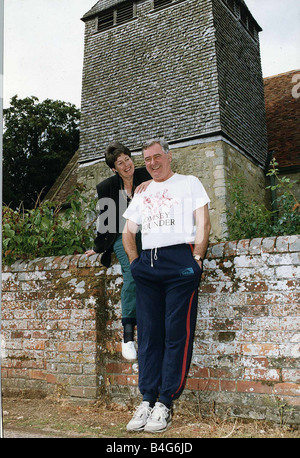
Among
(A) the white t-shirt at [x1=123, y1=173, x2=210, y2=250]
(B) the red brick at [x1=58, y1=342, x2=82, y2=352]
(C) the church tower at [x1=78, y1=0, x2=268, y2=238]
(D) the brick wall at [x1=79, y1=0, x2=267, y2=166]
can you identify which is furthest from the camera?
(D) the brick wall at [x1=79, y1=0, x2=267, y2=166]

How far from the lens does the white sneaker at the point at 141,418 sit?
2.76 meters

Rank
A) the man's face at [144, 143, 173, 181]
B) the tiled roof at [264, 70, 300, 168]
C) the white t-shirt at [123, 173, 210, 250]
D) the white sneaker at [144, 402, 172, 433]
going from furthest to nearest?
the tiled roof at [264, 70, 300, 168], the man's face at [144, 143, 173, 181], the white t-shirt at [123, 173, 210, 250], the white sneaker at [144, 402, 172, 433]

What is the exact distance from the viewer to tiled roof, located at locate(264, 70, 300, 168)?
293 inches

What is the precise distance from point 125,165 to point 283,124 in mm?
5367

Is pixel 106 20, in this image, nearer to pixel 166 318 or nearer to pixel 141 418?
pixel 166 318

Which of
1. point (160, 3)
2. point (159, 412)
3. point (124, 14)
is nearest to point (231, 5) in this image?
point (160, 3)

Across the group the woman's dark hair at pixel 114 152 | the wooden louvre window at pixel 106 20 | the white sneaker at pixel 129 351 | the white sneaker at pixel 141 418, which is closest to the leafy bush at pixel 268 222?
the woman's dark hair at pixel 114 152

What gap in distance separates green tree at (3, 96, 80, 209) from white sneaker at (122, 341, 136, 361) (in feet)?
6.72

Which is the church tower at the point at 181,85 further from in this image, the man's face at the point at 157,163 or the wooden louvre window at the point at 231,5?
the man's face at the point at 157,163

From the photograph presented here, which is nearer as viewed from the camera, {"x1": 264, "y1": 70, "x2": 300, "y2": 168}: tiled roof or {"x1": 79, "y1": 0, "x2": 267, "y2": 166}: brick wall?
{"x1": 79, "y1": 0, "x2": 267, "y2": 166}: brick wall

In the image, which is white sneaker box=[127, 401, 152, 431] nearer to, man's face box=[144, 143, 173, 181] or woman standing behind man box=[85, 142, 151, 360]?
woman standing behind man box=[85, 142, 151, 360]

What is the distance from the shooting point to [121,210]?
3.39 meters

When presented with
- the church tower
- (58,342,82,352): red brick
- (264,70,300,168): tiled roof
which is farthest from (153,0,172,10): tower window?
(58,342,82,352): red brick

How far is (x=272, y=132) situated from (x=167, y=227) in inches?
205
